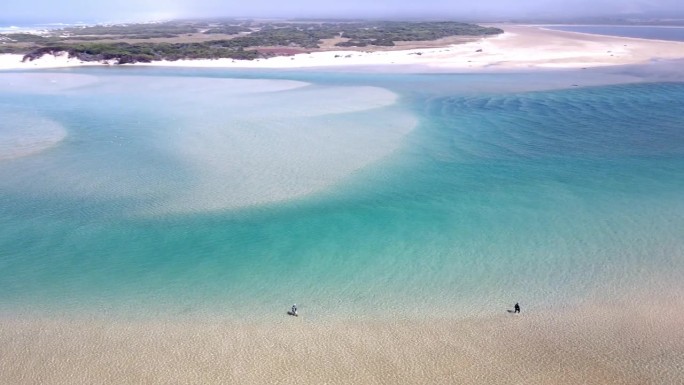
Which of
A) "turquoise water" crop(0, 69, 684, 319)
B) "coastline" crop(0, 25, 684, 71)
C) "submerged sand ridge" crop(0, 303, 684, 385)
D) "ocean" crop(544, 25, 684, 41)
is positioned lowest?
"submerged sand ridge" crop(0, 303, 684, 385)

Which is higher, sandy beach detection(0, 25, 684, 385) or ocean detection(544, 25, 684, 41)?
ocean detection(544, 25, 684, 41)

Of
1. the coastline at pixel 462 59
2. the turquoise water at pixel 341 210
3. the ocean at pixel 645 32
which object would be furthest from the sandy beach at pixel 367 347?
the ocean at pixel 645 32

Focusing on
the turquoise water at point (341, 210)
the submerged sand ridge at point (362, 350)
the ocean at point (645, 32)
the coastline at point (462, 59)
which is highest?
the ocean at point (645, 32)

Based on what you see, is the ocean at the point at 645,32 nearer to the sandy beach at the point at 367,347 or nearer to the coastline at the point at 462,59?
the coastline at the point at 462,59

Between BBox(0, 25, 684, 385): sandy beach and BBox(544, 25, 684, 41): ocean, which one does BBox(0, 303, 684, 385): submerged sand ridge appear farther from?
BBox(544, 25, 684, 41): ocean

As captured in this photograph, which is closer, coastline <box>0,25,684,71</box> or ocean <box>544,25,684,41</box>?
coastline <box>0,25,684,71</box>

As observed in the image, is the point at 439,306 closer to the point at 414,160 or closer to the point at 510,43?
the point at 414,160

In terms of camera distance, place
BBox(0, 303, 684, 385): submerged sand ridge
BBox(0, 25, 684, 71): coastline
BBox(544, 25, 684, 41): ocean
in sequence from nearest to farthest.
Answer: BBox(0, 303, 684, 385): submerged sand ridge, BBox(0, 25, 684, 71): coastline, BBox(544, 25, 684, 41): ocean

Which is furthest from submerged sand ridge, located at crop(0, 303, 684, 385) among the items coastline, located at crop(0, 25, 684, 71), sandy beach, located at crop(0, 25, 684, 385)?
coastline, located at crop(0, 25, 684, 71)
